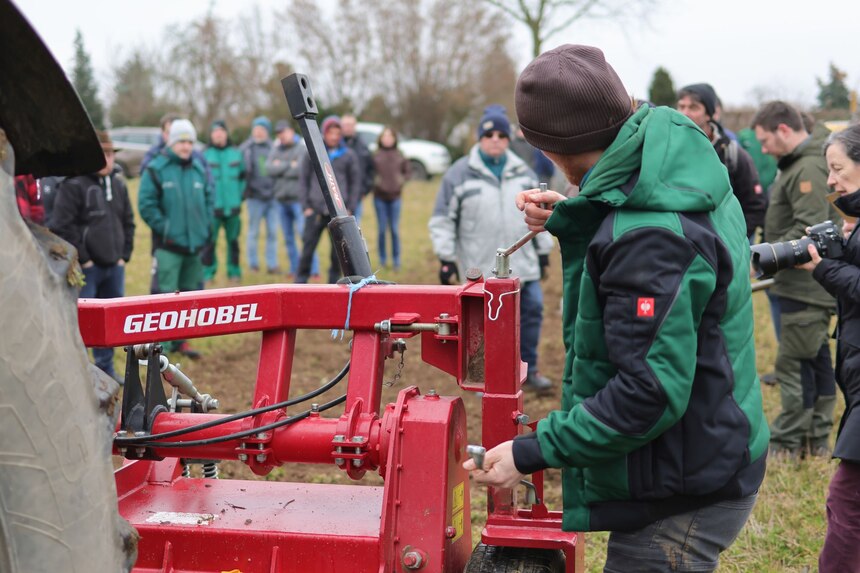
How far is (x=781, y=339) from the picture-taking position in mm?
5629

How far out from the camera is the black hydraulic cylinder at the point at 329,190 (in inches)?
123

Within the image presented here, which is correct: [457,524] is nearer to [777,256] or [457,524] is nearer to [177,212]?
[777,256]

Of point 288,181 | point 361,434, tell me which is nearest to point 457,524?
point 361,434

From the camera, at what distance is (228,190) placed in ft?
38.0

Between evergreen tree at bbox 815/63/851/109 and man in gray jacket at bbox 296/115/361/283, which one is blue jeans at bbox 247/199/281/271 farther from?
evergreen tree at bbox 815/63/851/109

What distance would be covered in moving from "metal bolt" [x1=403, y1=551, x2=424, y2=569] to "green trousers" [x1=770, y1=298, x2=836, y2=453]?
342 centimetres

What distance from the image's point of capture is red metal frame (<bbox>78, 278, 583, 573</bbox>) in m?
2.77

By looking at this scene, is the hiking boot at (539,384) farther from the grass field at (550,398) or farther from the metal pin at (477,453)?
the metal pin at (477,453)

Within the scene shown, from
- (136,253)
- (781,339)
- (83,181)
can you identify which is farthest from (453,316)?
(136,253)

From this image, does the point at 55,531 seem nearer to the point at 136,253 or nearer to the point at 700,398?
the point at 700,398

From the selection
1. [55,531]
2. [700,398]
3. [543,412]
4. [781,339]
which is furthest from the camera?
[543,412]

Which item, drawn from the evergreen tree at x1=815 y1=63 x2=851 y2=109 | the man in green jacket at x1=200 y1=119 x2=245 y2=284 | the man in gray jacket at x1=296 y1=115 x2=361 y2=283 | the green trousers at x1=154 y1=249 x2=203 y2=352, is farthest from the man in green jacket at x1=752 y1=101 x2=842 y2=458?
the evergreen tree at x1=815 y1=63 x2=851 y2=109

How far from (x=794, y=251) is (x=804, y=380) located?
2.13m

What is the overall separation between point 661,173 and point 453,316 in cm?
104
